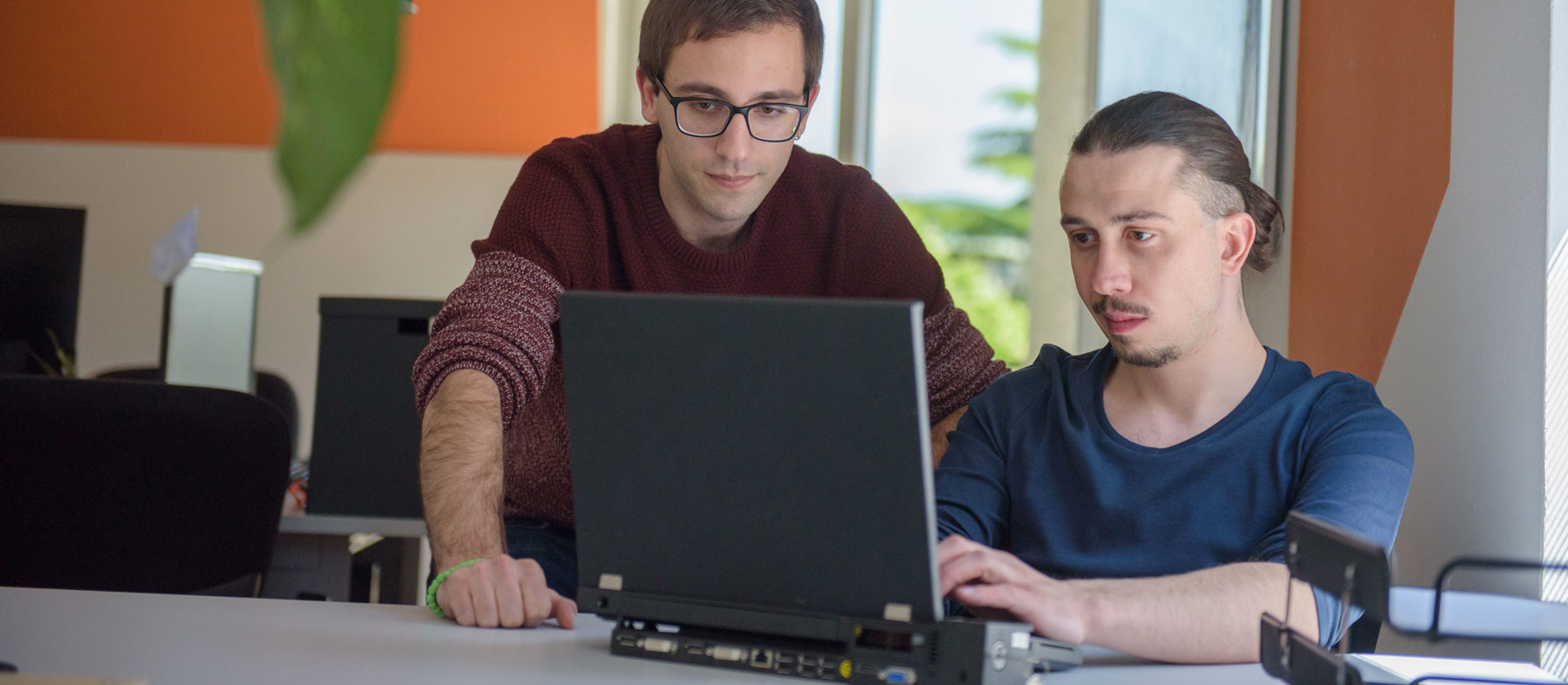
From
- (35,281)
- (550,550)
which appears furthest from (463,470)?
(35,281)

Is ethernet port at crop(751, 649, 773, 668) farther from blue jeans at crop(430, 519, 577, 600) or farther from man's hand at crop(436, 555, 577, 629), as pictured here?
blue jeans at crop(430, 519, 577, 600)

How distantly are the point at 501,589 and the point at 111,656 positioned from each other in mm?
316

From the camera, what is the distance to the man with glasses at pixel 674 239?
4.93 feet

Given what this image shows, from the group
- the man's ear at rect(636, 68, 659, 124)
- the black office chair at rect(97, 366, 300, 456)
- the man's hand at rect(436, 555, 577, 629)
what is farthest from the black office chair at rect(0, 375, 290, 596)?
the black office chair at rect(97, 366, 300, 456)

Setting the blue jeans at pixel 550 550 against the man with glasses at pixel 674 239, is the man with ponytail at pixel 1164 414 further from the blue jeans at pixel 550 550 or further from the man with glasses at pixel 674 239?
the blue jeans at pixel 550 550

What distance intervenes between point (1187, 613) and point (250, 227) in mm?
3898

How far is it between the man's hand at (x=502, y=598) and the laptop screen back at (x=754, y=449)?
18cm

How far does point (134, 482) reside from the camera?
1.86 m

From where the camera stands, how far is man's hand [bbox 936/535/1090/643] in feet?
3.25

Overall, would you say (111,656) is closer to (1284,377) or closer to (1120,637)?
(1120,637)

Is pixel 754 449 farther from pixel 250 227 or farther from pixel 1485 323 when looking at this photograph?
pixel 250 227

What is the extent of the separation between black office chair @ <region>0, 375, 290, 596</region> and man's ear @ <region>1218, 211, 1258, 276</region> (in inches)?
53.8

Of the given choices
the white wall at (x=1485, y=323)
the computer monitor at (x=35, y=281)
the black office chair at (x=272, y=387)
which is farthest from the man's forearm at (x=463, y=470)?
the black office chair at (x=272, y=387)

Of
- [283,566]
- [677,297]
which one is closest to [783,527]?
[677,297]
